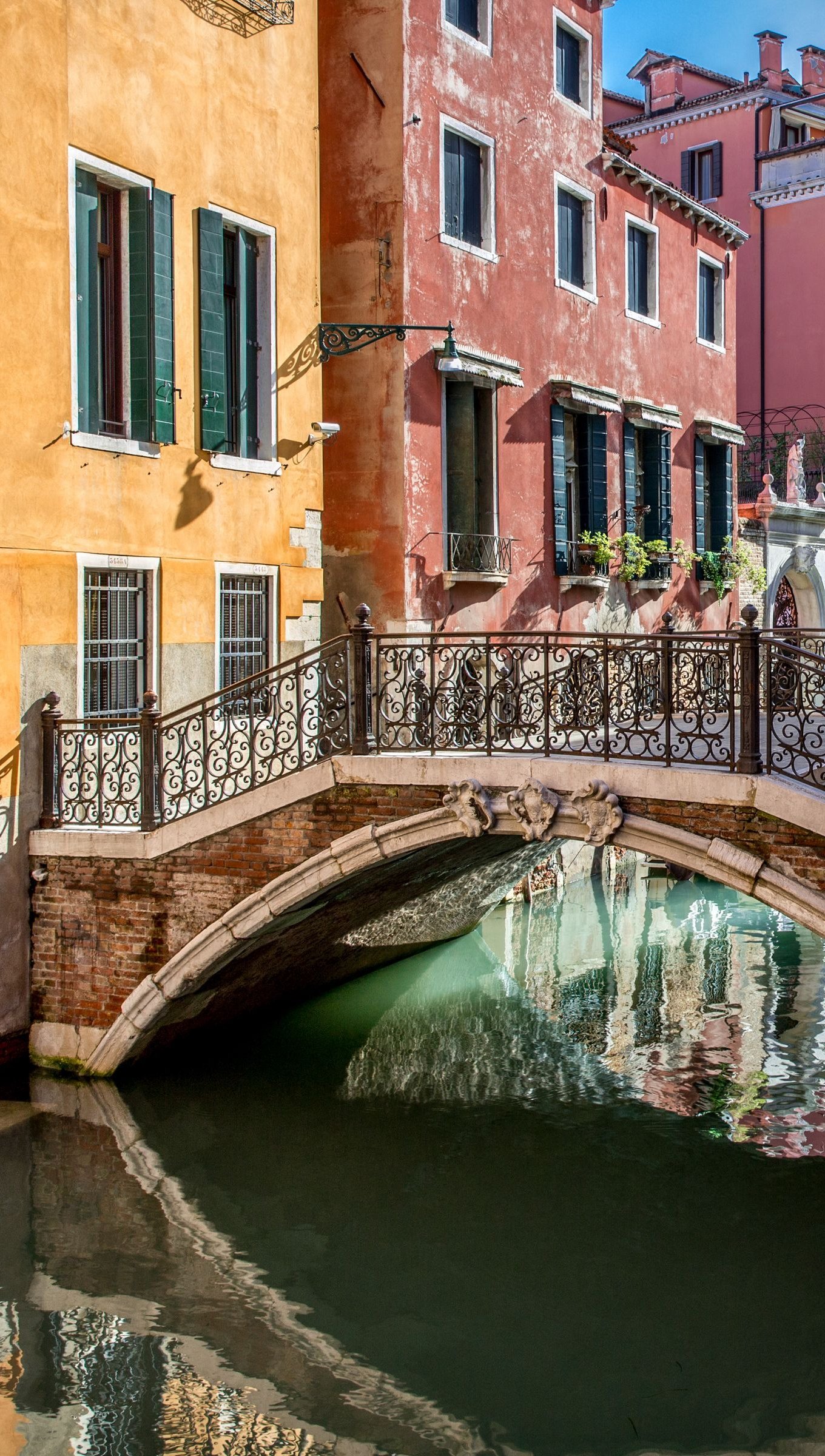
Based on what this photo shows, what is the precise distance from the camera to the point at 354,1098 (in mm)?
10641

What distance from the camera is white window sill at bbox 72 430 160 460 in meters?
9.97

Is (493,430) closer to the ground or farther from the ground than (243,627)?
farther from the ground

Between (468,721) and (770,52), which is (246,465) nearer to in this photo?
(468,721)

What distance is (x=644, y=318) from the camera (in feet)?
58.7

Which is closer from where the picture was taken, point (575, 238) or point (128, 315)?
point (128, 315)

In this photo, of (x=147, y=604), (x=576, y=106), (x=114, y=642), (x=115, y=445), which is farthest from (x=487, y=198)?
(x=114, y=642)

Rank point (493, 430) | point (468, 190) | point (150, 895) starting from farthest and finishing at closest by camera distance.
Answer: point (493, 430) < point (468, 190) < point (150, 895)

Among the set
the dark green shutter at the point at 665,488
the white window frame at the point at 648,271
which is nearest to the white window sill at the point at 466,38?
the white window frame at the point at 648,271

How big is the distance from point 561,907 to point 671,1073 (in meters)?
6.80

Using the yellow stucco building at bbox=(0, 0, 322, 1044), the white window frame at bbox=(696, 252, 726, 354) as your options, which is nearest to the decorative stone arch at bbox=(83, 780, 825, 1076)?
the yellow stucco building at bbox=(0, 0, 322, 1044)

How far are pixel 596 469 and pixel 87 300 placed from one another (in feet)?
25.4

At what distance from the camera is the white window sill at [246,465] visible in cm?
1119

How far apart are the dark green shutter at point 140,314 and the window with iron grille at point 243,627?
59.4 inches

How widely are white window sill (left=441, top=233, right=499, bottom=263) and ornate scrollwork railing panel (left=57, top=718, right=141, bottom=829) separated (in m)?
6.30
